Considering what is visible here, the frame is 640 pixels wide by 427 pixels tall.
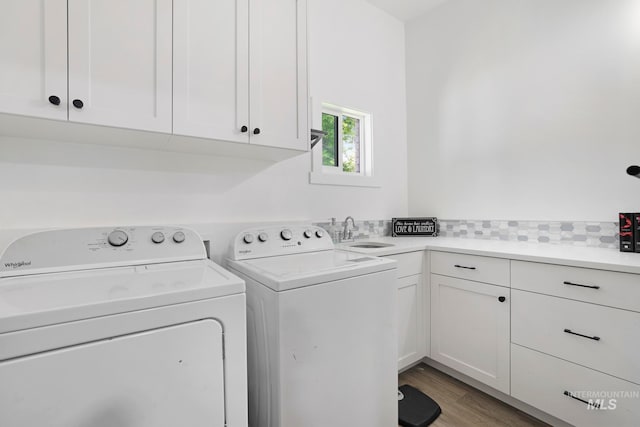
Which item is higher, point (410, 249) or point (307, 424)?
point (410, 249)

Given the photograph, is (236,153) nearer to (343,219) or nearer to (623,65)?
(343,219)

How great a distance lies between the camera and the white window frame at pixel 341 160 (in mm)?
2141

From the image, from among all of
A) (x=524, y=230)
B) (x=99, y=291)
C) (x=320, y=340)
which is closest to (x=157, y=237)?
(x=99, y=291)

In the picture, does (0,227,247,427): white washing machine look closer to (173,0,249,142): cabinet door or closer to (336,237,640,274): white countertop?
(173,0,249,142): cabinet door

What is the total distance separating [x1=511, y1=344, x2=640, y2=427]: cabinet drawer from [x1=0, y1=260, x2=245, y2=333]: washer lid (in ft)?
5.20

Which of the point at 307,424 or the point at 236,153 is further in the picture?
the point at 236,153

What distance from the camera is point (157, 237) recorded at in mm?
1262

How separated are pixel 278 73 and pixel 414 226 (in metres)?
1.73

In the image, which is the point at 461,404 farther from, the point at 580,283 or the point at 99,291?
the point at 99,291

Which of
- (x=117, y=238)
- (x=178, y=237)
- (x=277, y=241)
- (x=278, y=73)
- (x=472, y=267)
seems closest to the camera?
(x=117, y=238)

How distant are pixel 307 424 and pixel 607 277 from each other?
144 centimetres

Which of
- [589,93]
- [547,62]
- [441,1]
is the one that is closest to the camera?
[589,93]

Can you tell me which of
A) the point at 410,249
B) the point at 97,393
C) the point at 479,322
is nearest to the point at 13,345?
the point at 97,393

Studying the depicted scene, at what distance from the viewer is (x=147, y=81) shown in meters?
1.13
